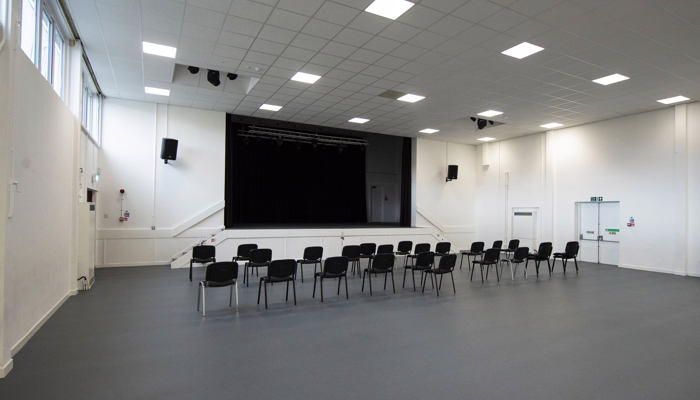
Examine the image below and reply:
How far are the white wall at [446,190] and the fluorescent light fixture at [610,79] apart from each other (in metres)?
6.90

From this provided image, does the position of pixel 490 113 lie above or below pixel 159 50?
below

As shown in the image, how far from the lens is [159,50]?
21.6 ft

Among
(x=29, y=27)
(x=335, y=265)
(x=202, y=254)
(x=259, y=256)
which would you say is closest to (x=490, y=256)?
(x=335, y=265)

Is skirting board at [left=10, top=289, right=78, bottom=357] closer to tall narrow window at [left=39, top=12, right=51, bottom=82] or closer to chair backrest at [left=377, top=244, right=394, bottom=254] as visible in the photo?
tall narrow window at [left=39, top=12, right=51, bottom=82]

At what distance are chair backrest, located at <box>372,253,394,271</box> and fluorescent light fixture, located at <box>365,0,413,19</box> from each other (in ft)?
12.6

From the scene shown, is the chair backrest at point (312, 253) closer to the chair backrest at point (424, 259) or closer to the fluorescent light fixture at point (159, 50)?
the chair backrest at point (424, 259)

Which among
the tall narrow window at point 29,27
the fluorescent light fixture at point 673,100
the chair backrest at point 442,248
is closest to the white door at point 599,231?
the fluorescent light fixture at point 673,100

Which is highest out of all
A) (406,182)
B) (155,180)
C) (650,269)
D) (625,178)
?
(406,182)

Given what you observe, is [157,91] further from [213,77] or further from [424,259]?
[424,259]

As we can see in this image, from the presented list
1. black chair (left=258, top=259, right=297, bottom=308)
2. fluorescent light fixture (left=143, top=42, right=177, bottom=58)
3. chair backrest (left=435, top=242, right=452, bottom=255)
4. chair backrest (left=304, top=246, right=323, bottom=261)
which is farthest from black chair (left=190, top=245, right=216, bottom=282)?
chair backrest (left=435, top=242, right=452, bottom=255)

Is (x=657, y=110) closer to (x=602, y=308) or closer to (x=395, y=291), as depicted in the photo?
(x=602, y=308)

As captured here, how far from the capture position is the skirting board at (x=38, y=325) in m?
3.72

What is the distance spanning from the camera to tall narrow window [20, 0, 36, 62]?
4406mm

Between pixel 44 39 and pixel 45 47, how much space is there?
107mm
